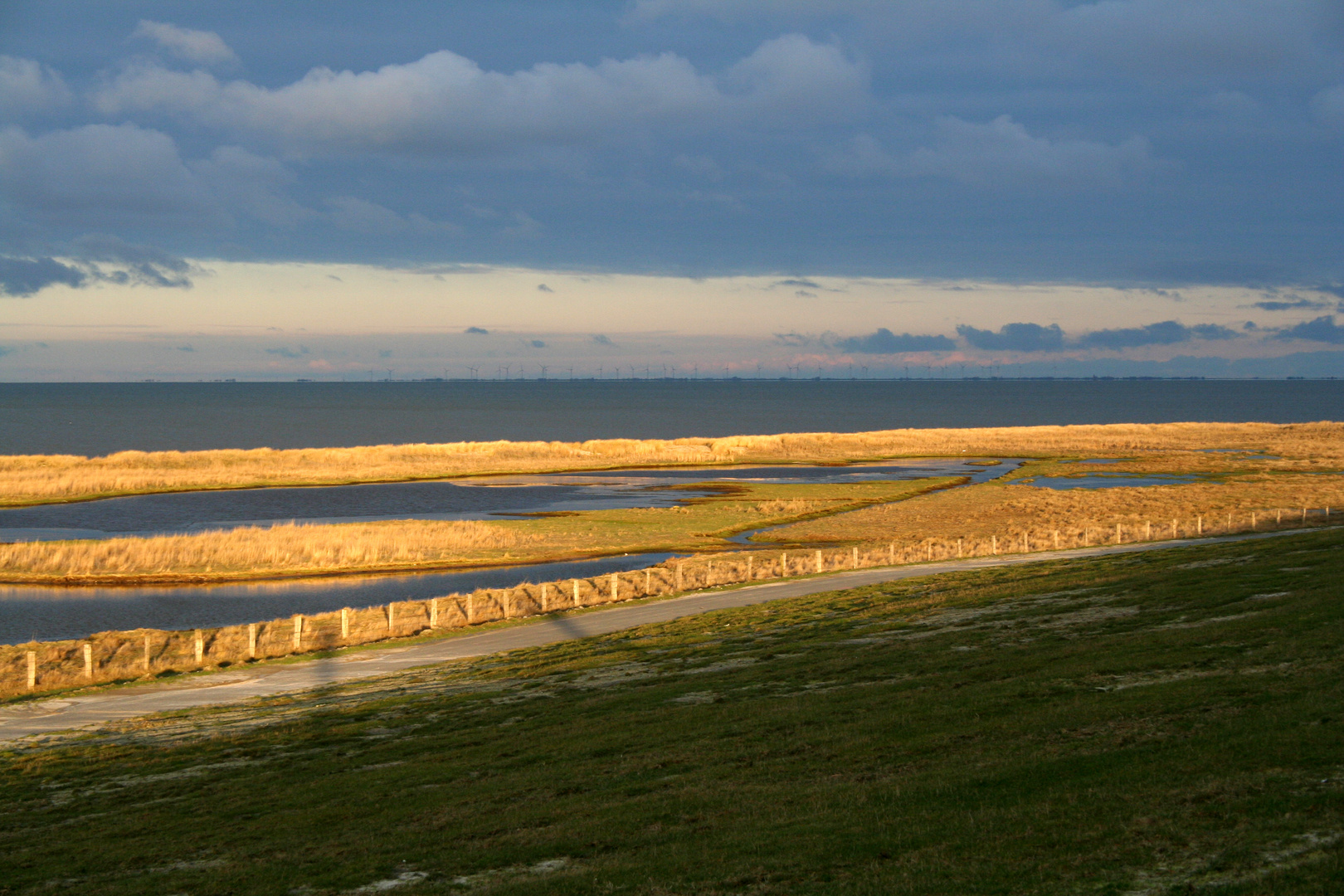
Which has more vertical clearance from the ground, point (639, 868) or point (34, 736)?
point (639, 868)

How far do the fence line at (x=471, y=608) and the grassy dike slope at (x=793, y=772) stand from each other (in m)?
11.5

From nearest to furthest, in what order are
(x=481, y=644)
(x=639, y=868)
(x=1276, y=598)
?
(x=639, y=868) < (x=1276, y=598) < (x=481, y=644)

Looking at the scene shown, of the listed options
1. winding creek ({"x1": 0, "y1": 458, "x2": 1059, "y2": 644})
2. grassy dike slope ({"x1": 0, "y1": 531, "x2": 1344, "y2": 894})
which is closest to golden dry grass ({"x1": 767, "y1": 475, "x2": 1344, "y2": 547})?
winding creek ({"x1": 0, "y1": 458, "x2": 1059, "y2": 644})

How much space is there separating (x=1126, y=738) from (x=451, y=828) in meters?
10.5

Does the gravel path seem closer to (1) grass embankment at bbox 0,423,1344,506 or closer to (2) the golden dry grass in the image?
(2) the golden dry grass

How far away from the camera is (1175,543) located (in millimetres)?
53031

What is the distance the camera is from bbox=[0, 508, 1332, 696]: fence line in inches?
1569

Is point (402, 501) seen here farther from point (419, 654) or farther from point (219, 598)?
point (419, 654)

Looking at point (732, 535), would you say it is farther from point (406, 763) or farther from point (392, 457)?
point (392, 457)

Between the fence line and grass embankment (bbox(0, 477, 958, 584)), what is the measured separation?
1039 centimetres

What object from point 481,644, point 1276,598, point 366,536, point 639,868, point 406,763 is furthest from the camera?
point 366,536

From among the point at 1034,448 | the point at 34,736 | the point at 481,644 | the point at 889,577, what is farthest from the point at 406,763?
the point at 1034,448

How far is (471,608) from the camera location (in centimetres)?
4900

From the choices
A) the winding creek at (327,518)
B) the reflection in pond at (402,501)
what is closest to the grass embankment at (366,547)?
the winding creek at (327,518)
